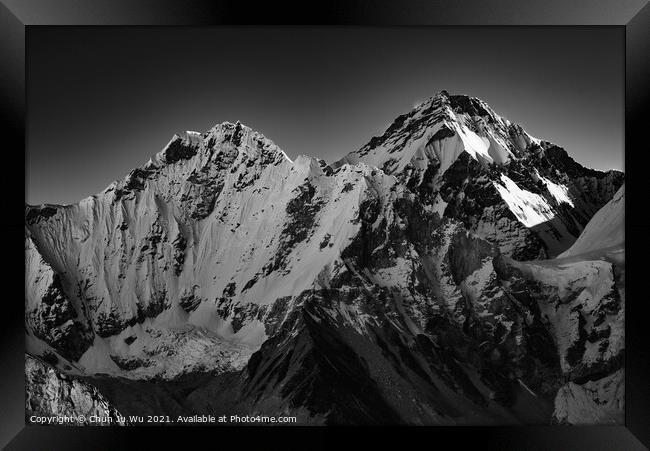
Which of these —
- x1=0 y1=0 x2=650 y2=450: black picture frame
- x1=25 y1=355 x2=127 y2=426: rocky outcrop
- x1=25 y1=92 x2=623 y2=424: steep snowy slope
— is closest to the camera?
x1=0 y1=0 x2=650 y2=450: black picture frame

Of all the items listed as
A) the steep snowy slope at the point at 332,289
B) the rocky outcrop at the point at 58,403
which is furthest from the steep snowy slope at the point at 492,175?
the rocky outcrop at the point at 58,403

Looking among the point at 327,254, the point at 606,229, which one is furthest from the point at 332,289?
the point at 606,229

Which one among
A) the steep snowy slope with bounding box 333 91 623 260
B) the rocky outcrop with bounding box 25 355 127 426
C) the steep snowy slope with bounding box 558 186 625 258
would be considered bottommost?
the rocky outcrop with bounding box 25 355 127 426

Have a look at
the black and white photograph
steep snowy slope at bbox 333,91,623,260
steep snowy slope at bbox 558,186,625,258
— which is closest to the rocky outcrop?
the black and white photograph

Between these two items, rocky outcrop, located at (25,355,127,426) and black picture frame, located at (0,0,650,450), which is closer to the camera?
black picture frame, located at (0,0,650,450)

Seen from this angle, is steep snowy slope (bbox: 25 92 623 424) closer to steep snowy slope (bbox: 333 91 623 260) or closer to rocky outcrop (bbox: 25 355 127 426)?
steep snowy slope (bbox: 333 91 623 260)
